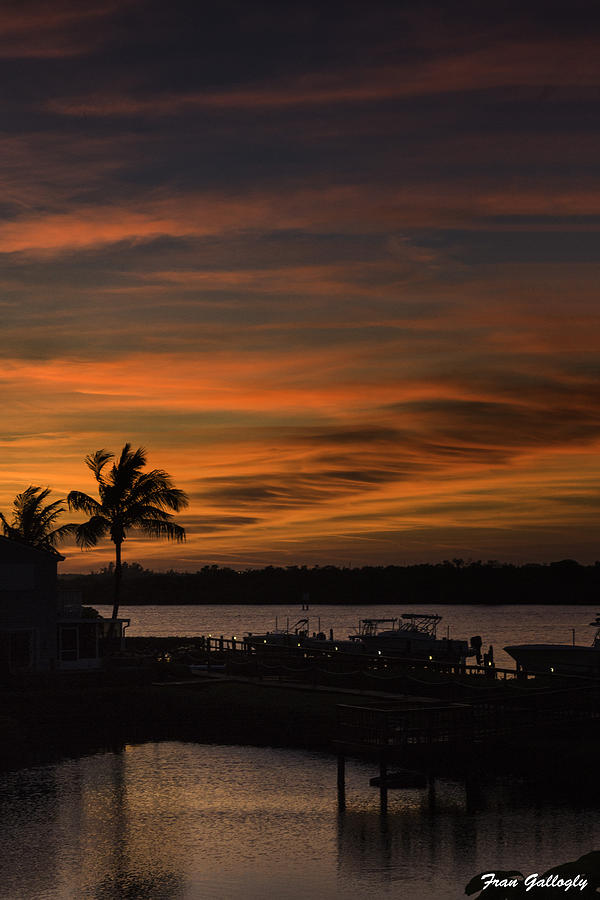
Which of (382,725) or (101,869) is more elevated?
(382,725)

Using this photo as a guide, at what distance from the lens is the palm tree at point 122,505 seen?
228ft

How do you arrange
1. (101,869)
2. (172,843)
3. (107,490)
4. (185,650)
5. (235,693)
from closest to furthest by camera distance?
(101,869) → (172,843) → (235,693) → (185,650) → (107,490)

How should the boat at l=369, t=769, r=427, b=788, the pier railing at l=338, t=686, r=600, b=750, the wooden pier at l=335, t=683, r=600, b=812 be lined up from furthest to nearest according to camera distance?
the boat at l=369, t=769, r=427, b=788, the pier railing at l=338, t=686, r=600, b=750, the wooden pier at l=335, t=683, r=600, b=812

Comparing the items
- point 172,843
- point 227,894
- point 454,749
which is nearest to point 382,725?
point 454,749

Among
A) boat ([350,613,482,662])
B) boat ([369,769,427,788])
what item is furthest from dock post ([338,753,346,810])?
boat ([350,613,482,662])

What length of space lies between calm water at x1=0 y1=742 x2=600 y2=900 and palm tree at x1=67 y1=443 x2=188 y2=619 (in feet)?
111

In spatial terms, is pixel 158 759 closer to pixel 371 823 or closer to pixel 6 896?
pixel 371 823

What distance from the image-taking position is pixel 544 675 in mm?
41594

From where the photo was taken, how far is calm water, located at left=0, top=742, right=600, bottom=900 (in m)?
22.5

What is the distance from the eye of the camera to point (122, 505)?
70000mm

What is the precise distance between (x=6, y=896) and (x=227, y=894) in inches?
181

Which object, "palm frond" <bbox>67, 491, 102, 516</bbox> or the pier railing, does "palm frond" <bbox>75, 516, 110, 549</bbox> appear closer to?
"palm frond" <bbox>67, 491, 102, 516</bbox>

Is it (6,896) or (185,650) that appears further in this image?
(185,650)

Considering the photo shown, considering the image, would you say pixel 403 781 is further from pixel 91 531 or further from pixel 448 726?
pixel 91 531
